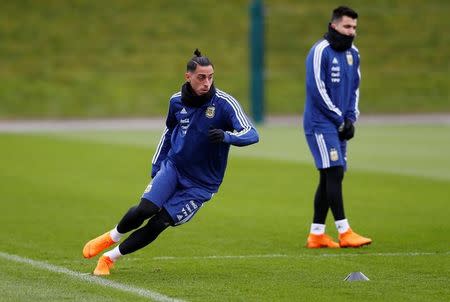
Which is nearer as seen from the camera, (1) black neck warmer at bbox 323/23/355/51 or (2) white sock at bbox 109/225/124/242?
(2) white sock at bbox 109/225/124/242

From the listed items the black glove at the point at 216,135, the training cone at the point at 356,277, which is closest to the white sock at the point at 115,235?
the black glove at the point at 216,135

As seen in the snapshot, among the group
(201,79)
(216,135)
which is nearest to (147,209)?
(216,135)

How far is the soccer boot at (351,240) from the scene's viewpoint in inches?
A: 452

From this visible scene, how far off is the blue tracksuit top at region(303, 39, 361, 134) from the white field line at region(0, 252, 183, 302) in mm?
2980

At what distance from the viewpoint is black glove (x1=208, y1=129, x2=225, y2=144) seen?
9398 millimetres

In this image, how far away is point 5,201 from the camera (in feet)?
49.7

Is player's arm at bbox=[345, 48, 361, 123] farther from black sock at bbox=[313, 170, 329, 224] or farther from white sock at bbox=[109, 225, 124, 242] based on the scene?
white sock at bbox=[109, 225, 124, 242]

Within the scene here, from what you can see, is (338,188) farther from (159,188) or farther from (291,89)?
(291,89)

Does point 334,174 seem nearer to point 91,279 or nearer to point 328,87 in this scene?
point 328,87

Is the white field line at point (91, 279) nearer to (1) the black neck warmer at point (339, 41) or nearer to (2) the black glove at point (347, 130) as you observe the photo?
(2) the black glove at point (347, 130)

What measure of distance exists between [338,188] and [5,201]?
512 centimetres

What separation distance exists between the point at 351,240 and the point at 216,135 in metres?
2.62

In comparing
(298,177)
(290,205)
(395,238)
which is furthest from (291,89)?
(395,238)

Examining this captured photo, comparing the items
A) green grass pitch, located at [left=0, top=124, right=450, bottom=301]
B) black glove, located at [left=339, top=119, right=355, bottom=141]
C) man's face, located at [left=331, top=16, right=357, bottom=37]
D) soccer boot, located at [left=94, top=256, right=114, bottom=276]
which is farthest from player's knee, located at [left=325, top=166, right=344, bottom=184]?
soccer boot, located at [left=94, top=256, right=114, bottom=276]
